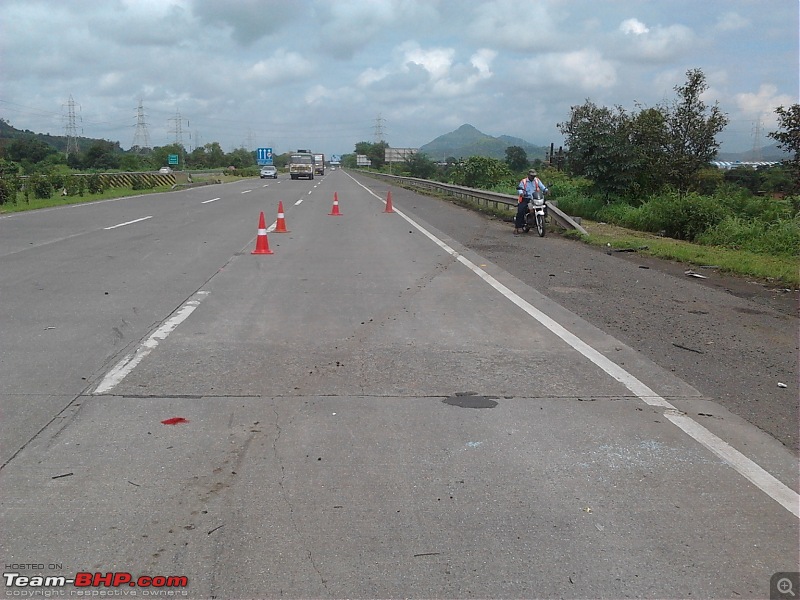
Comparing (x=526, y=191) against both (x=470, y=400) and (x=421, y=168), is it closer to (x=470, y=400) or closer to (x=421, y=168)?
(x=470, y=400)

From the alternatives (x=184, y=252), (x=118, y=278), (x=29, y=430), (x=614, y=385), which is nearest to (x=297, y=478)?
(x=29, y=430)

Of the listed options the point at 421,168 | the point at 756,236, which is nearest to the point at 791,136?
the point at 756,236

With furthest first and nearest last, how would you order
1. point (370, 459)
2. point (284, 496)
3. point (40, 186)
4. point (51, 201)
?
point (40, 186) → point (51, 201) → point (370, 459) → point (284, 496)

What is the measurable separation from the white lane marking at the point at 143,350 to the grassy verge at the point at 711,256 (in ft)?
30.9

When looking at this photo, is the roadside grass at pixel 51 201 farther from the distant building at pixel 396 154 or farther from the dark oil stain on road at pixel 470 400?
the distant building at pixel 396 154

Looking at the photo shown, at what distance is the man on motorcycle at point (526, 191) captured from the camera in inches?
728

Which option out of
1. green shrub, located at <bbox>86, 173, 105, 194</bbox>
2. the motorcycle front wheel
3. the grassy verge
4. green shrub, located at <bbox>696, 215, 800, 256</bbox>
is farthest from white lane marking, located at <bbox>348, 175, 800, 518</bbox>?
green shrub, located at <bbox>86, 173, 105, 194</bbox>

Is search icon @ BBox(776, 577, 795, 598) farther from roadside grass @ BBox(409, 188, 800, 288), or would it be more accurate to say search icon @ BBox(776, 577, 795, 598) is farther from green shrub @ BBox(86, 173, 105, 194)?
green shrub @ BBox(86, 173, 105, 194)

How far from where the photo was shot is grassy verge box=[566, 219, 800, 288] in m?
12.4

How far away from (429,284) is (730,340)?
15.0ft

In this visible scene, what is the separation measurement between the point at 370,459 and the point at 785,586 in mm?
2386

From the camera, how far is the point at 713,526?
3.87m

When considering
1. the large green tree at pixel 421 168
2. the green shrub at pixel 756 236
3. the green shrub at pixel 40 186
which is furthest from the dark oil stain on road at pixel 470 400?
the large green tree at pixel 421 168

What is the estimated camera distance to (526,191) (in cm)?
1867
